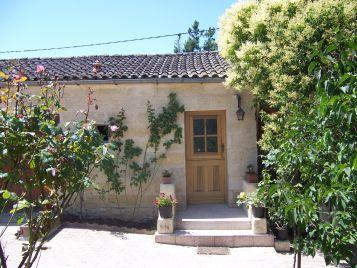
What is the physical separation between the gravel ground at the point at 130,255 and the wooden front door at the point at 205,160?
7.45 feet

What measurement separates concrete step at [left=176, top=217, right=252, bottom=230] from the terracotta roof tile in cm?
358

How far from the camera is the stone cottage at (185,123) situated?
944 cm

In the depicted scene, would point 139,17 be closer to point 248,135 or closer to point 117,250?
Answer: point 248,135

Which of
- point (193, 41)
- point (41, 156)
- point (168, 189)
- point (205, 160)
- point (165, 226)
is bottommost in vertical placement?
point (165, 226)

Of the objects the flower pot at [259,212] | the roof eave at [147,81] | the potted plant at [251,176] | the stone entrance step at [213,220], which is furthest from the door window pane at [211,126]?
the flower pot at [259,212]

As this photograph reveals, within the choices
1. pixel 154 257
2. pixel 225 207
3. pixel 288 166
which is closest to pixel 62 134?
pixel 288 166

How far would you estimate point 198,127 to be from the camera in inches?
388

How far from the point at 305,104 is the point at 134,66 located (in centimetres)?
720

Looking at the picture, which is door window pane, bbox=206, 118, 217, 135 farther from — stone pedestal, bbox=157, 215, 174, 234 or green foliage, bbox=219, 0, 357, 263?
stone pedestal, bbox=157, 215, 174, 234

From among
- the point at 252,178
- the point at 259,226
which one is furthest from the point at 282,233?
the point at 252,178

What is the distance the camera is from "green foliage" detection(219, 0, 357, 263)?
2.40 meters

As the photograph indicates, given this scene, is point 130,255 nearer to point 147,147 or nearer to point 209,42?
point 147,147

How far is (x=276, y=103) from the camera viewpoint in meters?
6.89

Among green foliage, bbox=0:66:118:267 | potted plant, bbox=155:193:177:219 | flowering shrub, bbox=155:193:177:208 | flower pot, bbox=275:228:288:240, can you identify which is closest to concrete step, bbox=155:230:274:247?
flower pot, bbox=275:228:288:240
